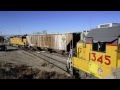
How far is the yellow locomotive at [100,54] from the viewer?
7.95 meters

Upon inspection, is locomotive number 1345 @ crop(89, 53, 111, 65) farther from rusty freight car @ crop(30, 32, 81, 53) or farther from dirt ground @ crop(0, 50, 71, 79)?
rusty freight car @ crop(30, 32, 81, 53)

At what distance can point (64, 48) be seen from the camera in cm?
2777

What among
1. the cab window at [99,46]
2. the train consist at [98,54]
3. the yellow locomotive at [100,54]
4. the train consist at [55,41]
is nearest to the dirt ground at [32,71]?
the train consist at [98,54]

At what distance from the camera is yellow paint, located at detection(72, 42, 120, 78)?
800 centimetres

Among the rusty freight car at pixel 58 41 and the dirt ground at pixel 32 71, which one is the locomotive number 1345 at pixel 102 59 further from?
the rusty freight car at pixel 58 41

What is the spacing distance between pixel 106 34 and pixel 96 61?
4.38 feet

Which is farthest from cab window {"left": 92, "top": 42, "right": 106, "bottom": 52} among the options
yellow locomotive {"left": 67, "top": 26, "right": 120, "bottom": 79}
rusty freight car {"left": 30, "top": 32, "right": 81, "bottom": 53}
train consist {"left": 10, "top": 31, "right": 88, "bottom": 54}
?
rusty freight car {"left": 30, "top": 32, "right": 81, "bottom": 53}

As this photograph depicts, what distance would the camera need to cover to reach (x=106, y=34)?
868 cm

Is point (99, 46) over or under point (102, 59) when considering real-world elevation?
over

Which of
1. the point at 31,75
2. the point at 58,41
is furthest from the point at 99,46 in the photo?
the point at 58,41

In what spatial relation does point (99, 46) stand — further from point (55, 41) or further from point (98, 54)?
point (55, 41)
